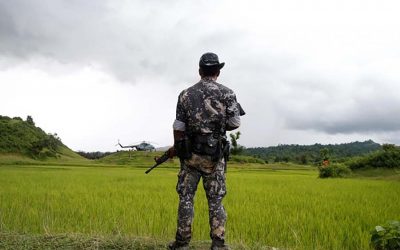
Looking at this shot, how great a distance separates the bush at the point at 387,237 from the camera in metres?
4.39

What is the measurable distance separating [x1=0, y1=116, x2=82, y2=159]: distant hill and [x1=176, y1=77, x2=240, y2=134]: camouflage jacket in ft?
114

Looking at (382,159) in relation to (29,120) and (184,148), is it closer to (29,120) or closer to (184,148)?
(184,148)

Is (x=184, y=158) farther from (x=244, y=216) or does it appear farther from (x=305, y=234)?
(x=244, y=216)

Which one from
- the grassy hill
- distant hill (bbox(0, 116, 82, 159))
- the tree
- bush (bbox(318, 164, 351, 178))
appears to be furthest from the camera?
the tree

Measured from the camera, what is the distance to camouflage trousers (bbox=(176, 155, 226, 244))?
13.6 ft

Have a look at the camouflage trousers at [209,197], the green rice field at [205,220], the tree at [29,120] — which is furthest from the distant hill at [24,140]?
the camouflage trousers at [209,197]

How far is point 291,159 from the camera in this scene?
2633 inches

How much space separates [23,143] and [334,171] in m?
27.8

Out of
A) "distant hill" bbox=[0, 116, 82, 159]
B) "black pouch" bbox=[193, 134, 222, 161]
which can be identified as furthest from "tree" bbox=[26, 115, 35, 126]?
"black pouch" bbox=[193, 134, 222, 161]

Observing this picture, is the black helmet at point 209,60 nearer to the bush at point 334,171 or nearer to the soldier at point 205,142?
the soldier at point 205,142

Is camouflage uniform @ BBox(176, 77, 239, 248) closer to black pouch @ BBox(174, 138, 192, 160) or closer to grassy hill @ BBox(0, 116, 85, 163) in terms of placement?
black pouch @ BBox(174, 138, 192, 160)

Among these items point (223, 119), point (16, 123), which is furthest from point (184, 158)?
point (16, 123)

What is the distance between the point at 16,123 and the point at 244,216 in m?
39.7

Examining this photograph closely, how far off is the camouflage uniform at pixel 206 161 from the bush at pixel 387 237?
181 centimetres
